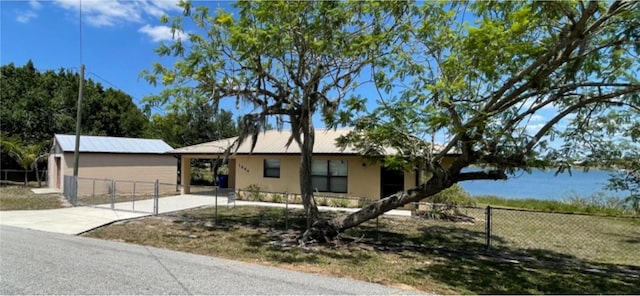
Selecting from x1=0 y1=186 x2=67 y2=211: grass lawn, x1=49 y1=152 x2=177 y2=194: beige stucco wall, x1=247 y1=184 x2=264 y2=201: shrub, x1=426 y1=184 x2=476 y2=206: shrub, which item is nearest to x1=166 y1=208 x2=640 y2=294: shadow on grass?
x1=426 y1=184 x2=476 y2=206: shrub

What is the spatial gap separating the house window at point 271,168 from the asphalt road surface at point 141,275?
35.5 ft

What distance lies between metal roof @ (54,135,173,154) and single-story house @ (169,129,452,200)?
4.06 meters

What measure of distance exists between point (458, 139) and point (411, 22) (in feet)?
8.77

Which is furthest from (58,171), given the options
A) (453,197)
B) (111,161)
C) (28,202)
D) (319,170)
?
(453,197)

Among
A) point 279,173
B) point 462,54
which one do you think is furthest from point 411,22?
point 279,173

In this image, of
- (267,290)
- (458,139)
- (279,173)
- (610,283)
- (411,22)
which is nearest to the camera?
(267,290)

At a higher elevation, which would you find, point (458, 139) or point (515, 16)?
point (515, 16)

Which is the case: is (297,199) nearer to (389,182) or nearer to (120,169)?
(389,182)

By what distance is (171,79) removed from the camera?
9.80 meters

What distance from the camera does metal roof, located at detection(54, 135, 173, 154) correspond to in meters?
21.5

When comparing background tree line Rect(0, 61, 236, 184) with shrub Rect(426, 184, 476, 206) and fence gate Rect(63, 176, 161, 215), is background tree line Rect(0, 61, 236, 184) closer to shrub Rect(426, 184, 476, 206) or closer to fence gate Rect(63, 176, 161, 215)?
fence gate Rect(63, 176, 161, 215)

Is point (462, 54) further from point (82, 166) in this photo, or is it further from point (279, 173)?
point (82, 166)

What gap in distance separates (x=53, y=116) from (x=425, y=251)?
32133 mm

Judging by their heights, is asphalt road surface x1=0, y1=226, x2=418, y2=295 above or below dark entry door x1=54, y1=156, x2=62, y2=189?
below
